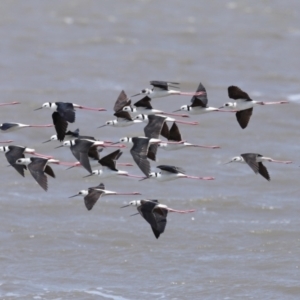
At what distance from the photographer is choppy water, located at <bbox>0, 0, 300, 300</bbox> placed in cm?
1138

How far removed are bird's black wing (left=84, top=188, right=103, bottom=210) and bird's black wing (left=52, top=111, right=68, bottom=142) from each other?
1.88 ft

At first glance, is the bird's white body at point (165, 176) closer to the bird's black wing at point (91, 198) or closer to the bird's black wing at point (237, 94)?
the bird's black wing at point (91, 198)

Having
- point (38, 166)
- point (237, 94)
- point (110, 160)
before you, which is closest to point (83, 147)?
point (38, 166)

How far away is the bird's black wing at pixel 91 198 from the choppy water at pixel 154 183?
5.02 ft

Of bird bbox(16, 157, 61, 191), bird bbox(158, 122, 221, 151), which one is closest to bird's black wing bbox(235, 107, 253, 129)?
bird bbox(158, 122, 221, 151)

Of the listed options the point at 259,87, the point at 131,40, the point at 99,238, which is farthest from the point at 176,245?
the point at 131,40

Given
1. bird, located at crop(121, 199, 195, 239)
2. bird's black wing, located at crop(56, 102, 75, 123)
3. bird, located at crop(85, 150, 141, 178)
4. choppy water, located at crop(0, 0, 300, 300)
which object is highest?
bird's black wing, located at crop(56, 102, 75, 123)

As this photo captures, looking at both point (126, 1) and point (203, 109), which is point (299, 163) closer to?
point (203, 109)

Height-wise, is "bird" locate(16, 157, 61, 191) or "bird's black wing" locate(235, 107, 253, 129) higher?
"bird's black wing" locate(235, 107, 253, 129)

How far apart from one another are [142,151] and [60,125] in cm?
→ 81

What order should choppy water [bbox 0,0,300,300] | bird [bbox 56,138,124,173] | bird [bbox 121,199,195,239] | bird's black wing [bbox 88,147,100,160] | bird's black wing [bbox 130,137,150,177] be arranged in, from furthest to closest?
1. choppy water [bbox 0,0,300,300]
2. bird's black wing [bbox 88,147,100,160]
3. bird [bbox 121,199,195,239]
4. bird [bbox 56,138,124,173]
5. bird's black wing [bbox 130,137,150,177]

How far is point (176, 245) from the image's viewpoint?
12422 millimetres

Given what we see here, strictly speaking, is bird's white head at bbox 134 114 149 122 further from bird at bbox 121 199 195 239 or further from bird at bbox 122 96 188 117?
bird at bbox 121 199 195 239

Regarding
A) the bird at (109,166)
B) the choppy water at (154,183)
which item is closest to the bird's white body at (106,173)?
the bird at (109,166)
